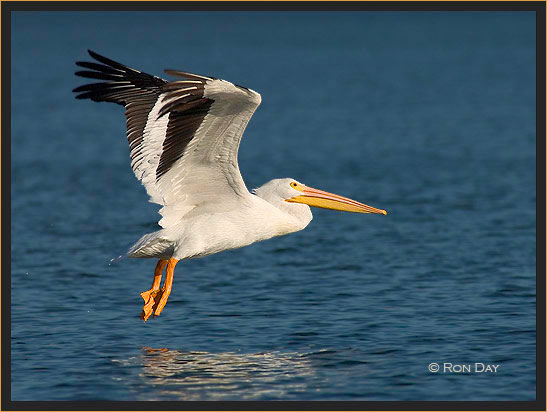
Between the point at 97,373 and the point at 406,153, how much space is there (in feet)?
49.7

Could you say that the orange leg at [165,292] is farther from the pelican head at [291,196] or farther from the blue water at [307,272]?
the pelican head at [291,196]

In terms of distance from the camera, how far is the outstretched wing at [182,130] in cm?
754

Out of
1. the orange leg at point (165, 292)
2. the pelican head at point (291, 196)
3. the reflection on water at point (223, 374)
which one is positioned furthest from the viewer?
the pelican head at point (291, 196)

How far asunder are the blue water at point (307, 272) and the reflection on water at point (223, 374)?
2 cm

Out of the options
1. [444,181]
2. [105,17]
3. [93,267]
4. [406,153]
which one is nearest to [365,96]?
[406,153]

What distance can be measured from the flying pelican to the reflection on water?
72cm

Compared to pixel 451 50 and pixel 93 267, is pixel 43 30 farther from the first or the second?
pixel 93 267

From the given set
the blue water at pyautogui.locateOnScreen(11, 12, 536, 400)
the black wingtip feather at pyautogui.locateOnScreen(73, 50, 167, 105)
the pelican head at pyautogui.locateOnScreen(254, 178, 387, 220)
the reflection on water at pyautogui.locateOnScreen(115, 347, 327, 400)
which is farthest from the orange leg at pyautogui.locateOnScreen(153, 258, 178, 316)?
the black wingtip feather at pyautogui.locateOnScreen(73, 50, 167, 105)

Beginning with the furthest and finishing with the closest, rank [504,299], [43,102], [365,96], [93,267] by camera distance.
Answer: [365,96] < [43,102] < [93,267] < [504,299]

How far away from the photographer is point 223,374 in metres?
7.92

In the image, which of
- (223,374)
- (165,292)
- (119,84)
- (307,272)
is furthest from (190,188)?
(307,272)

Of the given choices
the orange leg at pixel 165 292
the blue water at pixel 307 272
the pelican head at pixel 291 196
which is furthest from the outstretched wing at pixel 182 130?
the blue water at pixel 307 272

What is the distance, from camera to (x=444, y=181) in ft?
60.6

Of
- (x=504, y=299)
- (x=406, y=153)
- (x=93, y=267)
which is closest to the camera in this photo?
(x=504, y=299)
